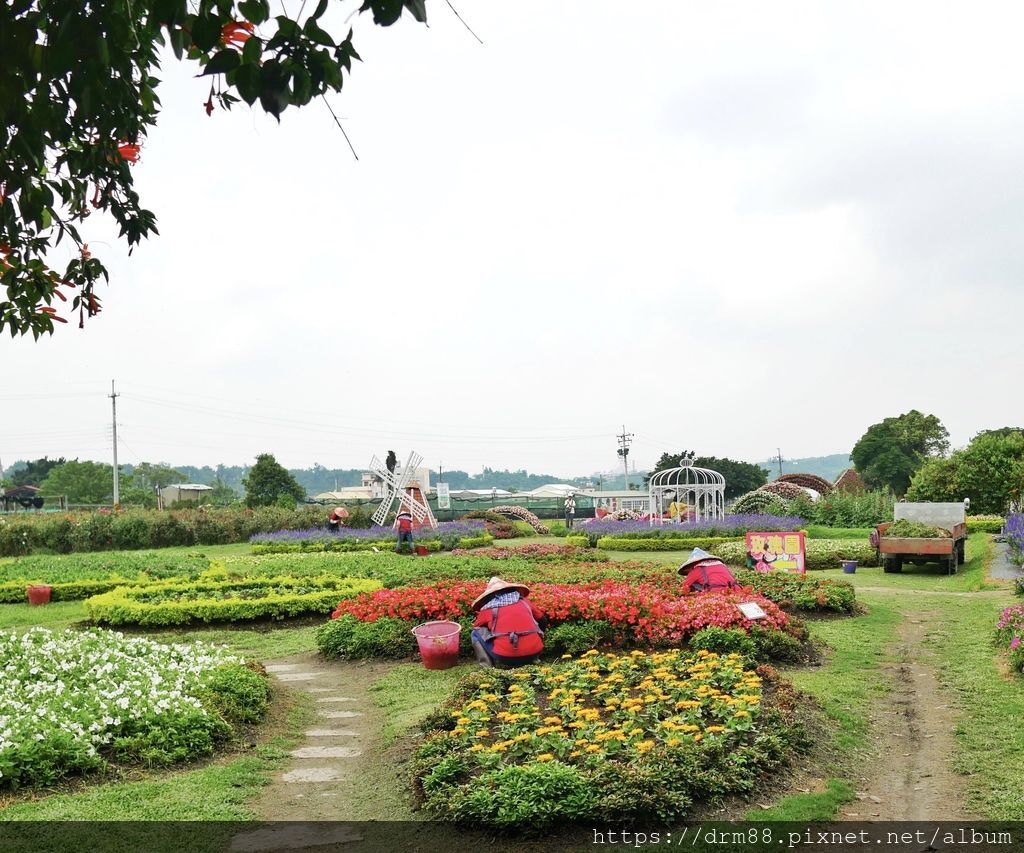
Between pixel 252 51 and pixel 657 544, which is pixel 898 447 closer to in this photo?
pixel 657 544

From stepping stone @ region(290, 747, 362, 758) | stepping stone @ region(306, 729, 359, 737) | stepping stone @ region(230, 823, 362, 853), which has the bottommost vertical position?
stepping stone @ region(306, 729, 359, 737)

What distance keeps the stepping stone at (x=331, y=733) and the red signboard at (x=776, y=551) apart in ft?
27.9

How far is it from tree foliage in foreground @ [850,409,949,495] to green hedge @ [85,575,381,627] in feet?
163

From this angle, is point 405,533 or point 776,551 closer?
point 776,551

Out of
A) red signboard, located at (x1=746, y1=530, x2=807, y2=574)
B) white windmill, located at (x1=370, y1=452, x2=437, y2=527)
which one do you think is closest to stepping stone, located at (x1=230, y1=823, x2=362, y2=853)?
red signboard, located at (x1=746, y1=530, x2=807, y2=574)

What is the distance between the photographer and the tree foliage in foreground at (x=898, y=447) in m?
56.1

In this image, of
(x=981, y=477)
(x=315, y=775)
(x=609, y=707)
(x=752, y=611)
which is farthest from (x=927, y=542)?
(x=315, y=775)

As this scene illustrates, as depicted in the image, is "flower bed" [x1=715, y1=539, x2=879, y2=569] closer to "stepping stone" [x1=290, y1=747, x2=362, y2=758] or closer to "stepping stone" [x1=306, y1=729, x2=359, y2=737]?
"stepping stone" [x1=306, y1=729, x2=359, y2=737]

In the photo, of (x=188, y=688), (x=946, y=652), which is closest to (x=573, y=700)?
(x=188, y=688)

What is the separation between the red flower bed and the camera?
8.58 meters

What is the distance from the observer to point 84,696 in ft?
21.0

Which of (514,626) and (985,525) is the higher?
(514,626)

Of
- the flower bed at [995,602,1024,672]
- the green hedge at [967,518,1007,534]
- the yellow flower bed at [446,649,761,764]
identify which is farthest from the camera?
the green hedge at [967,518,1007,534]

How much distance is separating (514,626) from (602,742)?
293 cm
